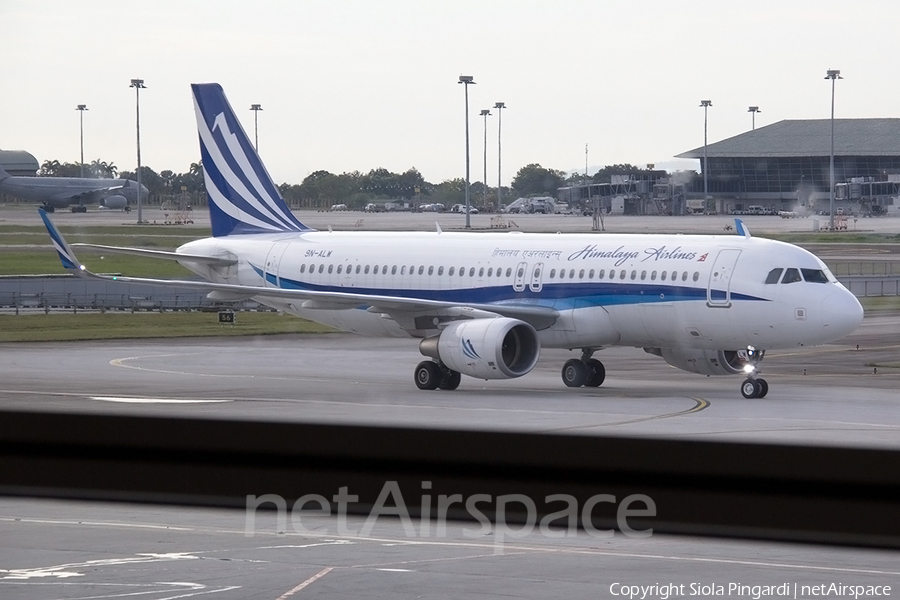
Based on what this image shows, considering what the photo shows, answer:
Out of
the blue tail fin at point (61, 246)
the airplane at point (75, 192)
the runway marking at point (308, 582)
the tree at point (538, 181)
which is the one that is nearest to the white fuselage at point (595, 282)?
the blue tail fin at point (61, 246)

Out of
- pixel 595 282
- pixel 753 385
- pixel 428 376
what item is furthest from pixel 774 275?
pixel 428 376

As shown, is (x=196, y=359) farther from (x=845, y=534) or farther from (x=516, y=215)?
(x=845, y=534)

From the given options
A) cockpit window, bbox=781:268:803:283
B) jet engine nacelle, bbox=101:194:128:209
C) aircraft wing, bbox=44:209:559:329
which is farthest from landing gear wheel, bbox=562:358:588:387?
jet engine nacelle, bbox=101:194:128:209

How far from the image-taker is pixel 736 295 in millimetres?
20766

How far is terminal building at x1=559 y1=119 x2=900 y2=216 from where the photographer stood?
6801mm

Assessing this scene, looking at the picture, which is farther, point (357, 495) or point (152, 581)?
point (152, 581)

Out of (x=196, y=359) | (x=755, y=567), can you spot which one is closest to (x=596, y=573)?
(x=755, y=567)

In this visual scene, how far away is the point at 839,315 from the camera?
20469 mm

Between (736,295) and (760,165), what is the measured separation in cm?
1202

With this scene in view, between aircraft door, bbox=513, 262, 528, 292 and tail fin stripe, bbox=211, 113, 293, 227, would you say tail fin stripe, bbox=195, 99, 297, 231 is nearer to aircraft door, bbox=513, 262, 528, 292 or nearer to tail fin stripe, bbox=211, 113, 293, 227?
tail fin stripe, bbox=211, 113, 293, 227

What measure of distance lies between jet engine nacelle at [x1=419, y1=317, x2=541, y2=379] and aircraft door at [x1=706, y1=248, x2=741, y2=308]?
314 cm

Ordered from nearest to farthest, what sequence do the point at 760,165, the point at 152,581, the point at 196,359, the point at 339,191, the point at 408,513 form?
the point at 408,513
the point at 152,581
the point at 760,165
the point at 339,191
the point at 196,359

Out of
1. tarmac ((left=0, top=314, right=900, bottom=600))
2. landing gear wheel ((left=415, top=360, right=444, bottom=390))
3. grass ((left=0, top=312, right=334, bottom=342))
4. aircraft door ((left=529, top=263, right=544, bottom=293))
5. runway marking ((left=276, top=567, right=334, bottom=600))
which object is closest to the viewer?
tarmac ((left=0, top=314, right=900, bottom=600))

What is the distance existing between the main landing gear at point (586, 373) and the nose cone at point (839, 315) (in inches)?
180
